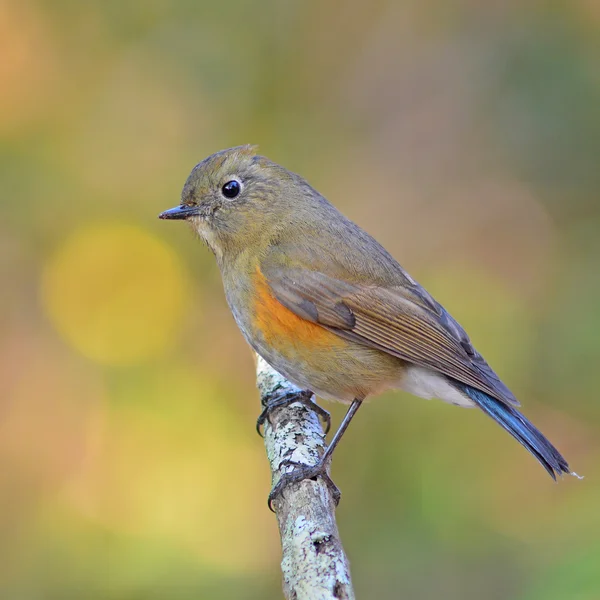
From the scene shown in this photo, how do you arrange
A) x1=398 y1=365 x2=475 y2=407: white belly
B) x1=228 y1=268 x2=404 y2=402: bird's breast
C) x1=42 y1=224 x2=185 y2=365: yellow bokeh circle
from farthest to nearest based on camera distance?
x1=42 y1=224 x2=185 y2=365: yellow bokeh circle < x1=398 y1=365 x2=475 y2=407: white belly < x1=228 y1=268 x2=404 y2=402: bird's breast

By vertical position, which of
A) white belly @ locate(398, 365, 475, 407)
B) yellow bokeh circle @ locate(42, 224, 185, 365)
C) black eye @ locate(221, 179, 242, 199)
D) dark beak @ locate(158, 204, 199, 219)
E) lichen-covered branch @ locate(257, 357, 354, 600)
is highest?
yellow bokeh circle @ locate(42, 224, 185, 365)

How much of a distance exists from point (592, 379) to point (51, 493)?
3230 mm

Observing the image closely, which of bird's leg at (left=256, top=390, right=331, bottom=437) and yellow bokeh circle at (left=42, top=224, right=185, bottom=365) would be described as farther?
yellow bokeh circle at (left=42, top=224, right=185, bottom=365)

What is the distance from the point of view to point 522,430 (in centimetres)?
326

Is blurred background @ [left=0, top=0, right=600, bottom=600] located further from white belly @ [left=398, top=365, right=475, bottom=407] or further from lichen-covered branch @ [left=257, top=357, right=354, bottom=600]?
lichen-covered branch @ [left=257, top=357, right=354, bottom=600]

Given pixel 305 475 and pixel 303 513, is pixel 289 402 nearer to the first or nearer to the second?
pixel 305 475

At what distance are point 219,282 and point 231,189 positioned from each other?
179 cm

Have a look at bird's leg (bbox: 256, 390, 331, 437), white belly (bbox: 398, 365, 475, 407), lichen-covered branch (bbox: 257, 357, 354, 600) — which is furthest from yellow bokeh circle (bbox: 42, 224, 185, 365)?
white belly (bbox: 398, 365, 475, 407)

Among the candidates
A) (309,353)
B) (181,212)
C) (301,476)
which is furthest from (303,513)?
(181,212)

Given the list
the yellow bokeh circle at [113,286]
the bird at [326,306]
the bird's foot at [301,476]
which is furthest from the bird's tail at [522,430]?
the yellow bokeh circle at [113,286]

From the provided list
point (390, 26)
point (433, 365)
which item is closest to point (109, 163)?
point (390, 26)

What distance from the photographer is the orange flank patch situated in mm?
3312

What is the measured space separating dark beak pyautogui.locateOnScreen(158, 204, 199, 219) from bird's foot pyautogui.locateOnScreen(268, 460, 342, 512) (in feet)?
4.29

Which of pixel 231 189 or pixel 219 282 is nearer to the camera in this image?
pixel 231 189
